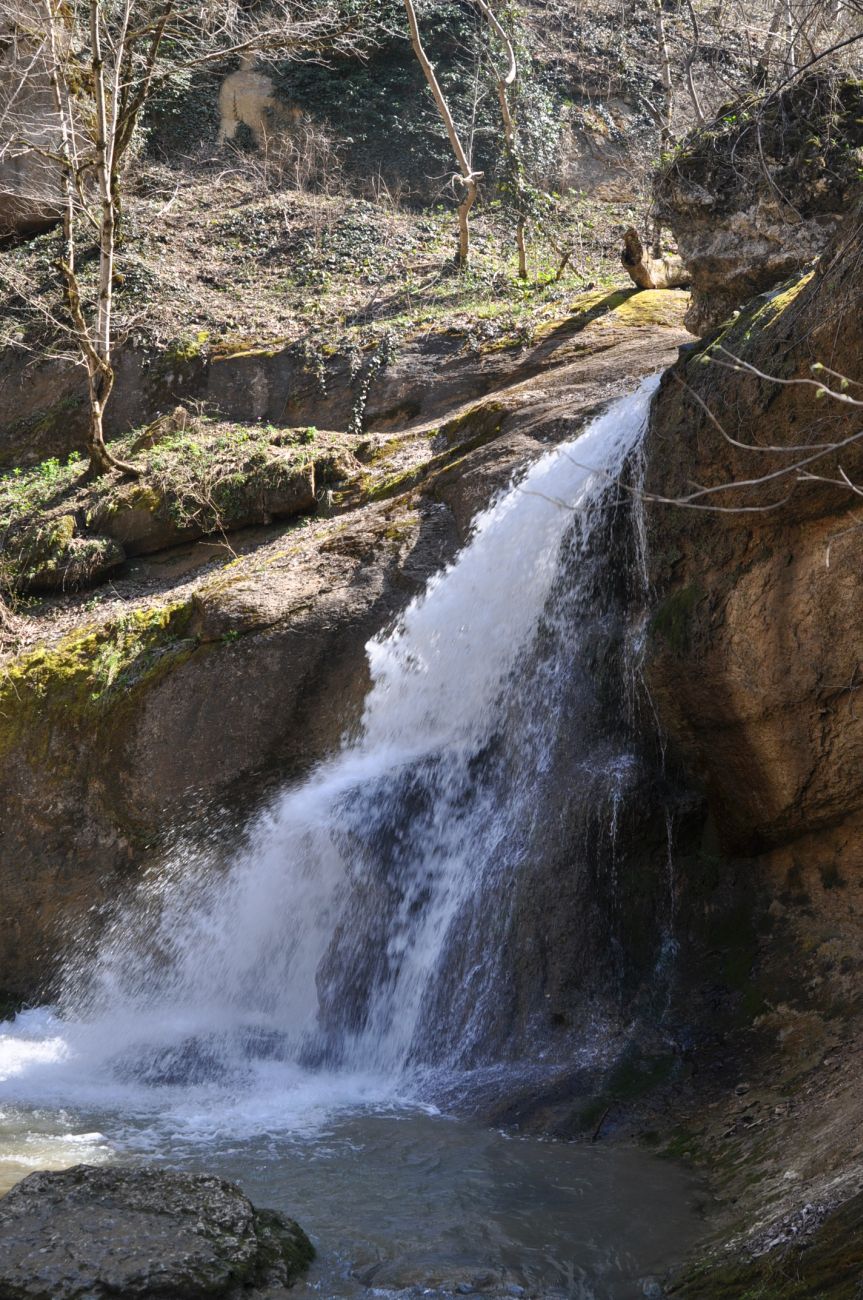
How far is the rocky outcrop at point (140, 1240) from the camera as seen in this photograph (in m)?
3.70

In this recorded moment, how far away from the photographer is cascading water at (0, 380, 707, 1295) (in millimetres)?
7160

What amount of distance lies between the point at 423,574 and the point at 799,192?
4193mm

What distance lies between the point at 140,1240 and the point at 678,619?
4.65m

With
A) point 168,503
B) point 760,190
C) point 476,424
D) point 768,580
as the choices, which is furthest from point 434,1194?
point 168,503

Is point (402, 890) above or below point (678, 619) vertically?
below

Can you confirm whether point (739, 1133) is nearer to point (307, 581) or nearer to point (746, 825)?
point (746, 825)

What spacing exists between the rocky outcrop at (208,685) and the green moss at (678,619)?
2.81 meters

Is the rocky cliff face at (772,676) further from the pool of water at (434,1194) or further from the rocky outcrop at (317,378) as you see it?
the rocky outcrop at (317,378)

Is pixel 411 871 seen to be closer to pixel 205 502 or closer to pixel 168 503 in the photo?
pixel 205 502

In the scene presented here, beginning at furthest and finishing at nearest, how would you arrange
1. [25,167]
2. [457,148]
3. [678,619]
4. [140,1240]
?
[25,167]
[457,148]
[678,619]
[140,1240]

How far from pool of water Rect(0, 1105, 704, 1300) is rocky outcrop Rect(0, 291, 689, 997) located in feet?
10.5

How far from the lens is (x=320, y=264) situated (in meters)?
18.3

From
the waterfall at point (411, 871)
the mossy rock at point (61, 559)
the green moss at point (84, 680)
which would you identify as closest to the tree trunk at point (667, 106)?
the waterfall at point (411, 871)

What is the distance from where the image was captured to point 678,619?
721cm
